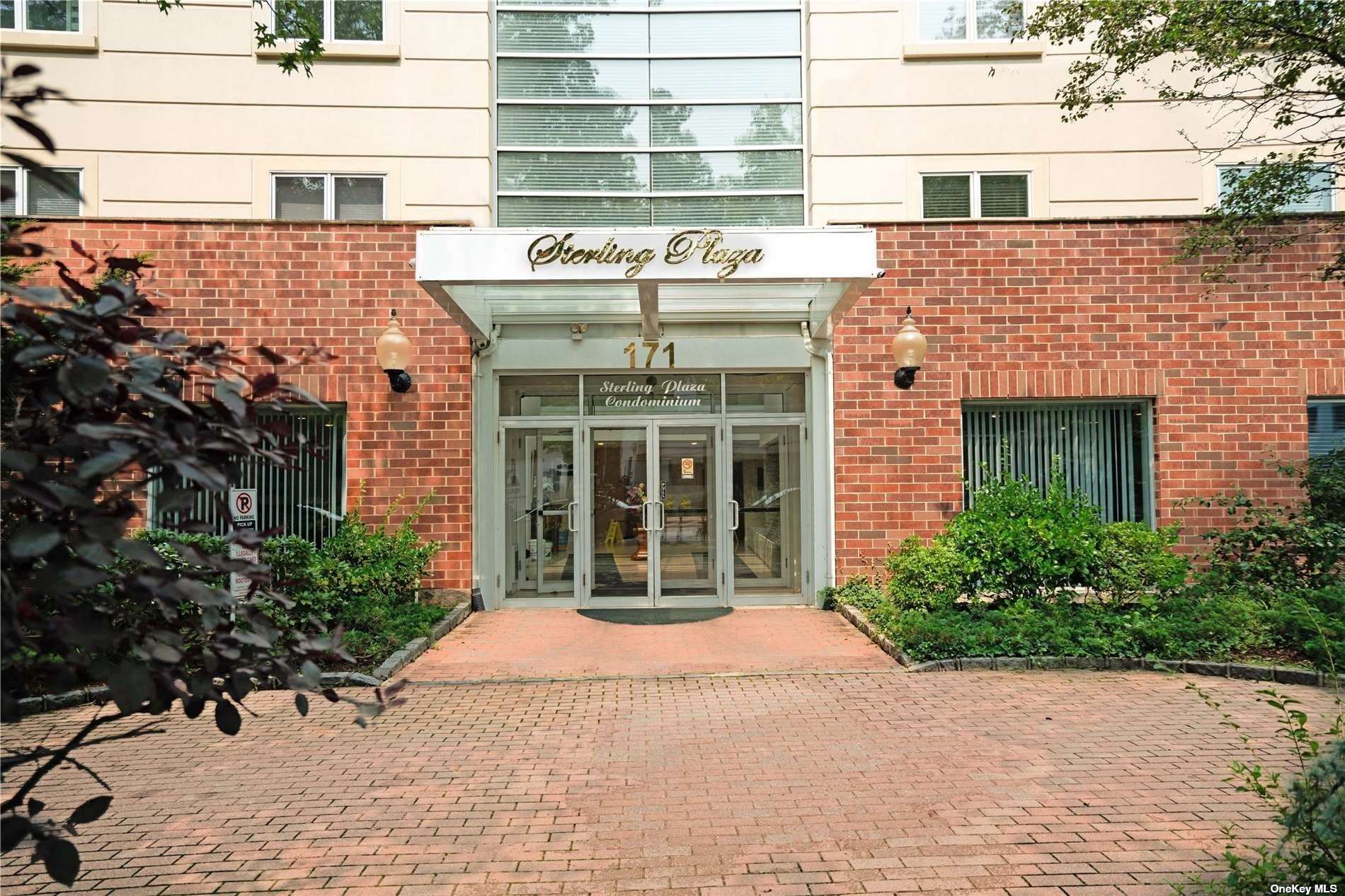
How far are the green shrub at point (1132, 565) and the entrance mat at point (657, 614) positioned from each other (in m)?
4.18

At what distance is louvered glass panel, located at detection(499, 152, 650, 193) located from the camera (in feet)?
35.8

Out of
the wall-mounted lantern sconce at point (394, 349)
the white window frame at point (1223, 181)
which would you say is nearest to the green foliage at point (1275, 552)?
the white window frame at point (1223, 181)

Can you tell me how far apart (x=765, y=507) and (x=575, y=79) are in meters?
6.07

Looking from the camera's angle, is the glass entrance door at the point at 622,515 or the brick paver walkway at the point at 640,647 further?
the glass entrance door at the point at 622,515

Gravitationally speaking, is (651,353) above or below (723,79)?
below

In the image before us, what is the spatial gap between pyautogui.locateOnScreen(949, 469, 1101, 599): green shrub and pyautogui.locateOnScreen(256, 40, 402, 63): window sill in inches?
339

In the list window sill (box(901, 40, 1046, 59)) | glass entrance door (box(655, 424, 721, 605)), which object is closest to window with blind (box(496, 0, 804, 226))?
window sill (box(901, 40, 1046, 59))

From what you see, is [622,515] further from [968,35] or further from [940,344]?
[968,35]

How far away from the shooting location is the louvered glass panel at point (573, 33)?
1100 centimetres

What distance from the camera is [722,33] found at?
36.6 feet

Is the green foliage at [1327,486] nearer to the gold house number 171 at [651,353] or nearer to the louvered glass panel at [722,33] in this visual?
the gold house number 171 at [651,353]

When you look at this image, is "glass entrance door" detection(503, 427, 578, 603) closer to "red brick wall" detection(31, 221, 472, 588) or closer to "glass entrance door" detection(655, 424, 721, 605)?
"red brick wall" detection(31, 221, 472, 588)

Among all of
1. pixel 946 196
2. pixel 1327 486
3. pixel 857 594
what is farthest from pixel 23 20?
pixel 1327 486

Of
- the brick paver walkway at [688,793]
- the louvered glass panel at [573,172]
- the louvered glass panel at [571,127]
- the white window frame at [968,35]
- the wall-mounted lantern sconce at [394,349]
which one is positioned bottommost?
the brick paver walkway at [688,793]
